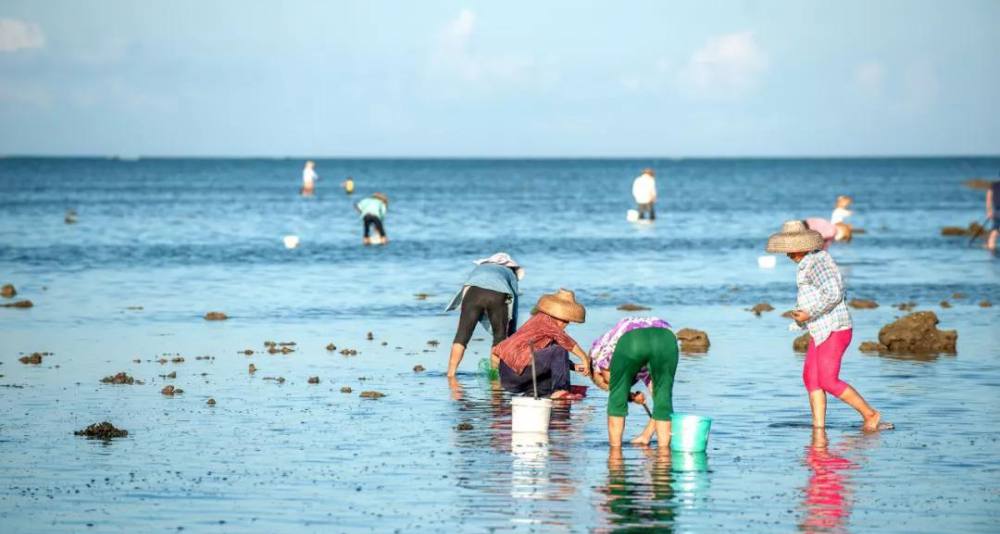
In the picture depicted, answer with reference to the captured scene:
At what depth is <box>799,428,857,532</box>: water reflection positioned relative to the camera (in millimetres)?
10492

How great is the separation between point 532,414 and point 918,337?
323 inches

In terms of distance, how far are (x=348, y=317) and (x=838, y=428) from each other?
1248cm

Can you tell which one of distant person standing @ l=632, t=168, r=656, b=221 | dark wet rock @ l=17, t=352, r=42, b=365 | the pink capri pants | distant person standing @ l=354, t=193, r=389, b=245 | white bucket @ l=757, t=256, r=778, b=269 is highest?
distant person standing @ l=632, t=168, r=656, b=221

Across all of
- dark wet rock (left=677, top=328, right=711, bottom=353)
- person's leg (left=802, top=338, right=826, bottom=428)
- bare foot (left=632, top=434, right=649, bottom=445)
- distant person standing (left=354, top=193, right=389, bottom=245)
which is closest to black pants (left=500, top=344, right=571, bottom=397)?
bare foot (left=632, top=434, right=649, bottom=445)

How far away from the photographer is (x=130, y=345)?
2139cm

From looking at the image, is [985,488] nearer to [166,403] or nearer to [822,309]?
[822,309]

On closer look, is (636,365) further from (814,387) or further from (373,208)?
(373,208)

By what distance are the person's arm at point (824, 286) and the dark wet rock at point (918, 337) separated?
702cm

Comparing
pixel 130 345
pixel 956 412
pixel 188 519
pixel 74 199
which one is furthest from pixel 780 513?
pixel 74 199

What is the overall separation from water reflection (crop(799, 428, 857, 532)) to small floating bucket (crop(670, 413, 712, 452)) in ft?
2.67

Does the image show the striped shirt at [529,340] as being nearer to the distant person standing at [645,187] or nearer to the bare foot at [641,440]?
the bare foot at [641,440]

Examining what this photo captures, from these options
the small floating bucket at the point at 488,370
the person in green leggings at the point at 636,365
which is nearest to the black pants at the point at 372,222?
the small floating bucket at the point at 488,370

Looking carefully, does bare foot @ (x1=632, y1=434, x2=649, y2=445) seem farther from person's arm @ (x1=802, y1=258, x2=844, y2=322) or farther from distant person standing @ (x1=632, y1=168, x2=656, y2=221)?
distant person standing @ (x1=632, y1=168, x2=656, y2=221)

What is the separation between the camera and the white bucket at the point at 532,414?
536 inches
